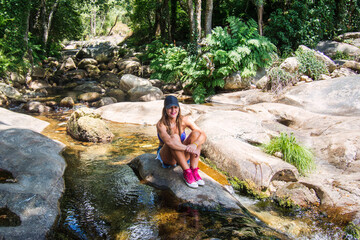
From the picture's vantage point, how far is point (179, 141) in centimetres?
415

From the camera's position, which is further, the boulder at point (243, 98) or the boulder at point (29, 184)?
the boulder at point (243, 98)

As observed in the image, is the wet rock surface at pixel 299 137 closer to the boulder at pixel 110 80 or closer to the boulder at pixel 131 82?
the boulder at pixel 131 82

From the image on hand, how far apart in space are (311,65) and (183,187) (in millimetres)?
10176

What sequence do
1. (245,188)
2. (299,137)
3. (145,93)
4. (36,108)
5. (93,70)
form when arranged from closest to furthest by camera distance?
(245,188) < (299,137) < (36,108) < (145,93) < (93,70)

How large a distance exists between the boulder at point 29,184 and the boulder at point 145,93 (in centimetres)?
681

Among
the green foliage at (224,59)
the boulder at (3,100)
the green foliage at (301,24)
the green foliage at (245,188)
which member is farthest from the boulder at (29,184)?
the green foliage at (301,24)

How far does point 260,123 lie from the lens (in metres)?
6.94

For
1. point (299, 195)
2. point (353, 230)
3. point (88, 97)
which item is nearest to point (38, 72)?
point (88, 97)

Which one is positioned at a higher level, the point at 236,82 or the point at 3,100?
the point at 236,82

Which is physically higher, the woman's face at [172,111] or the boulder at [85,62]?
the boulder at [85,62]

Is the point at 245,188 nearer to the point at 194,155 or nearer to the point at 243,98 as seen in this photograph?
the point at 194,155

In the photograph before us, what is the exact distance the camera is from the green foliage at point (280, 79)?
35.5 ft

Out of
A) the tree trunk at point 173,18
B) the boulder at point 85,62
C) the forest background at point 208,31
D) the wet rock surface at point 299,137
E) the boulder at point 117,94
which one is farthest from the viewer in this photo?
the tree trunk at point 173,18

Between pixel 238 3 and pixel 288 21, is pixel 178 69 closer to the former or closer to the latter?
pixel 288 21
